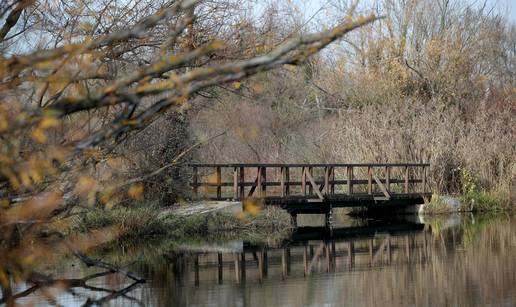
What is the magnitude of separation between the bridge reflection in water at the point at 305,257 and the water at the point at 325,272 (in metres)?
0.02

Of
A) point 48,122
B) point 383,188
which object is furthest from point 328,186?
point 48,122

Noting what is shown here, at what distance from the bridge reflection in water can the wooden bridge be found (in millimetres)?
2181

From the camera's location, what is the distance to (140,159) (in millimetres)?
19812

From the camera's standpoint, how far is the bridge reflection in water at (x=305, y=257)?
14195 millimetres

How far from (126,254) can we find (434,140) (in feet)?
43.7

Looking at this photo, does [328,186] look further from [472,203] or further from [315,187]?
[472,203]

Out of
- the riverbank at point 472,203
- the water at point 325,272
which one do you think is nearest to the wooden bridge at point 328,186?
the riverbank at point 472,203

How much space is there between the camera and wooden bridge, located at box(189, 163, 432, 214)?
22186 mm

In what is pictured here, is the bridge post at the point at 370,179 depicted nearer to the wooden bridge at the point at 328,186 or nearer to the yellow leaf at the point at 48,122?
the wooden bridge at the point at 328,186

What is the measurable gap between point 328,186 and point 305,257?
788 centimetres

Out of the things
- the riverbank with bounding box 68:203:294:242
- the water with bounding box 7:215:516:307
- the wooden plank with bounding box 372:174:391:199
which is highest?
the wooden plank with bounding box 372:174:391:199

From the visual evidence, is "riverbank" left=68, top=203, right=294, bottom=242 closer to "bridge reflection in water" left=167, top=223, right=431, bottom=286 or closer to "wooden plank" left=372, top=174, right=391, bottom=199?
"bridge reflection in water" left=167, top=223, right=431, bottom=286

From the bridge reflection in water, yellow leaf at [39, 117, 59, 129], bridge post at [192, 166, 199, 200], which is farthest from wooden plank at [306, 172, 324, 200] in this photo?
yellow leaf at [39, 117, 59, 129]

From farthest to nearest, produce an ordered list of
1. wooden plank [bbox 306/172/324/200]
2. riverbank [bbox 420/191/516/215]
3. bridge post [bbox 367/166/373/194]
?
riverbank [bbox 420/191/516/215] → bridge post [bbox 367/166/373/194] → wooden plank [bbox 306/172/324/200]
